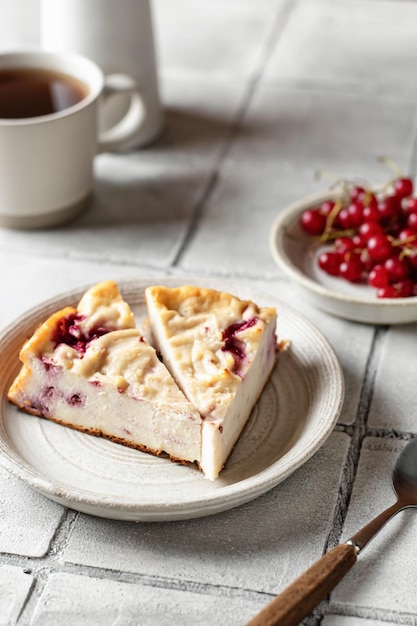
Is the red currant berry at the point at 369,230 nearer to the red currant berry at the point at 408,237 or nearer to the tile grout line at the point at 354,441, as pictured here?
the red currant berry at the point at 408,237

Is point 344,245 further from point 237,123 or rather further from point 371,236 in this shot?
point 237,123

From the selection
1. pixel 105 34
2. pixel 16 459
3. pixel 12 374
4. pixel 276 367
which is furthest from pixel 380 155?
pixel 16 459

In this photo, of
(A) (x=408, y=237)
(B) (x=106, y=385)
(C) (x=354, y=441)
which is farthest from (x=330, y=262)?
(B) (x=106, y=385)

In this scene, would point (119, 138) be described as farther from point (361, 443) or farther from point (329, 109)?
point (361, 443)

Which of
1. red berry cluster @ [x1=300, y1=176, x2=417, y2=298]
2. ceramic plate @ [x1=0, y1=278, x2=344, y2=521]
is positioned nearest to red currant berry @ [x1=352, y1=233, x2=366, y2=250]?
red berry cluster @ [x1=300, y1=176, x2=417, y2=298]

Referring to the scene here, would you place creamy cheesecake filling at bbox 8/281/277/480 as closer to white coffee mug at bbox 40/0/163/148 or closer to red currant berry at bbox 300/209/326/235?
red currant berry at bbox 300/209/326/235
